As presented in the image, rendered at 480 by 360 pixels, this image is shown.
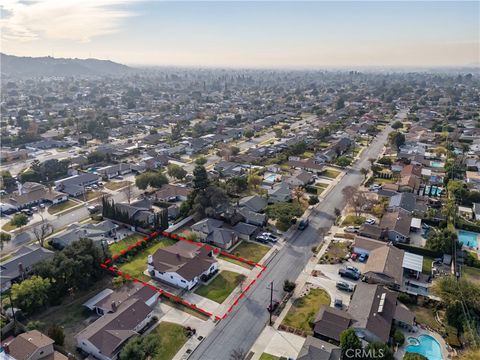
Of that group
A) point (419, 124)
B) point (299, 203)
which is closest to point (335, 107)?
point (419, 124)

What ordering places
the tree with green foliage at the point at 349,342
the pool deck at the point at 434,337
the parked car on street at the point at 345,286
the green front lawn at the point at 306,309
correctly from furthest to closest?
1. the parked car on street at the point at 345,286
2. the green front lawn at the point at 306,309
3. the pool deck at the point at 434,337
4. the tree with green foliage at the point at 349,342

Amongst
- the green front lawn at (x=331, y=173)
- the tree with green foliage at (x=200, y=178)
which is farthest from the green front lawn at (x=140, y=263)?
the green front lawn at (x=331, y=173)

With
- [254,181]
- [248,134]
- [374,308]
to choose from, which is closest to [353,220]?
[254,181]

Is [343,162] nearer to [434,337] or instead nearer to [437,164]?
[437,164]

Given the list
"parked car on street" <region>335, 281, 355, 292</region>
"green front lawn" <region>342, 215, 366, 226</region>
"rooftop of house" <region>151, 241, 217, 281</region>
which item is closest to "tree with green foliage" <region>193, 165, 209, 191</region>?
"rooftop of house" <region>151, 241, 217, 281</region>

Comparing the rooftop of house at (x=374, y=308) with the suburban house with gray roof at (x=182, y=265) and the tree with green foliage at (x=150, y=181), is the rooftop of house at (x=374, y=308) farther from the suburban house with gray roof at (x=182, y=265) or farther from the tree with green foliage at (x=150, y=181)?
the tree with green foliage at (x=150, y=181)

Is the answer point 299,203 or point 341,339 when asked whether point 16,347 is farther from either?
point 299,203

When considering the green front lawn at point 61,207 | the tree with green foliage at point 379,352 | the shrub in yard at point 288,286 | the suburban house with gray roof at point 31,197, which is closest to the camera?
the tree with green foliage at point 379,352
